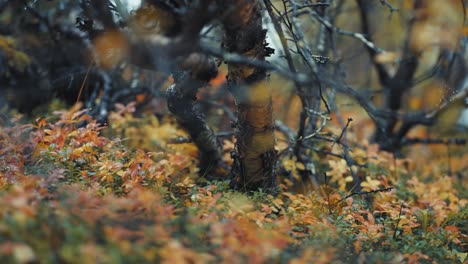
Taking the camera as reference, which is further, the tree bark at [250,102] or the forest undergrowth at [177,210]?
the tree bark at [250,102]

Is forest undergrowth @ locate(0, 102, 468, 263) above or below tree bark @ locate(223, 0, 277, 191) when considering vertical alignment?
below

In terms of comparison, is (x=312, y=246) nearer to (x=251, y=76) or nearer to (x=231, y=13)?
(x=251, y=76)

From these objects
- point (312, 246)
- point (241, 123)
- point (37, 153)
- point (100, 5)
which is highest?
point (100, 5)

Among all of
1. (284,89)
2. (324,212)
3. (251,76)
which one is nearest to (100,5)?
(251,76)

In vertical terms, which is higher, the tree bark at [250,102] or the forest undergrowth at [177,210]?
the tree bark at [250,102]

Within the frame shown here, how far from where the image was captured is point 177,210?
2.77 metres

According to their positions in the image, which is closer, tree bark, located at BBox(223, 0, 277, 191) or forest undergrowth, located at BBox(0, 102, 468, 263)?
forest undergrowth, located at BBox(0, 102, 468, 263)

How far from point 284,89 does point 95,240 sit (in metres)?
5.64

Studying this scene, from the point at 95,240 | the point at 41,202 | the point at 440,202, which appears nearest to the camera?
the point at 95,240

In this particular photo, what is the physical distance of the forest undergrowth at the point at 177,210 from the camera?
7.07 feet

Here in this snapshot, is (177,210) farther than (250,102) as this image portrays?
No

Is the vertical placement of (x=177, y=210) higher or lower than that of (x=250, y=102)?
lower

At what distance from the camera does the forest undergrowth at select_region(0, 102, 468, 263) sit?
215 centimetres

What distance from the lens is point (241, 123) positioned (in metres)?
3.83
